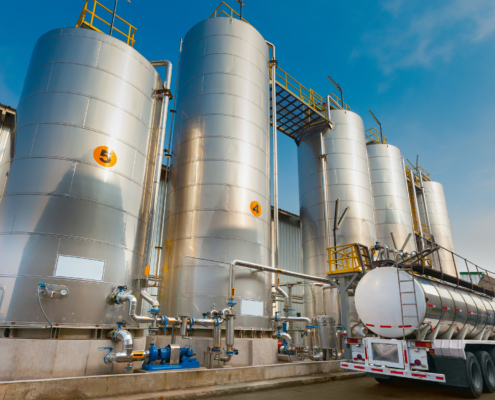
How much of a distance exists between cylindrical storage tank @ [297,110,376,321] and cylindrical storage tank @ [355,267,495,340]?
24.5 ft

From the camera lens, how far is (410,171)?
95.6 feet

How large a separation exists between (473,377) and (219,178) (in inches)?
364

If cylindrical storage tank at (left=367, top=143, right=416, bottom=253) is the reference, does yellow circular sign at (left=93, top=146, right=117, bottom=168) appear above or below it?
below

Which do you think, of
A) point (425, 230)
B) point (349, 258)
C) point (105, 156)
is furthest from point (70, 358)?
point (425, 230)

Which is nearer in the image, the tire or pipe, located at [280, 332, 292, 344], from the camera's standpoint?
the tire

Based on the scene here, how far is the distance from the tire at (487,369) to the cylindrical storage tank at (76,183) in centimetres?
960

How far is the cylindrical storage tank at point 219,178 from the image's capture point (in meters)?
12.1

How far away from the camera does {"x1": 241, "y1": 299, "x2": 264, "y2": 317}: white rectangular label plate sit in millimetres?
11914

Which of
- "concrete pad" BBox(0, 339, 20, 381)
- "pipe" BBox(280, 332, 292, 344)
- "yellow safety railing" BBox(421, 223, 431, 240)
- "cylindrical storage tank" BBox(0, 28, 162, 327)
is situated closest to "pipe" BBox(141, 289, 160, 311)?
"cylindrical storage tank" BBox(0, 28, 162, 327)

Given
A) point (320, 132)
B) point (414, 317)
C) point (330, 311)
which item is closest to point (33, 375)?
point (414, 317)

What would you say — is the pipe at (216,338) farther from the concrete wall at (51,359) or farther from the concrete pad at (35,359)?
the concrete pad at (35,359)

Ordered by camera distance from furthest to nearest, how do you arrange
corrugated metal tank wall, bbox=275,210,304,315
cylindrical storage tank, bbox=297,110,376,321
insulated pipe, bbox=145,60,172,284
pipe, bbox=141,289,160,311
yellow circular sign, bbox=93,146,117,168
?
1. corrugated metal tank wall, bbox=275,210,304,315
2. cylindrical storage tank, bbox=297,110,376,321
3. insulated pipe, bbox=145,60,172,284
4. yellow circular sign, bbox=93,146,117,168
5. pipe, bbox=141,289,160,311

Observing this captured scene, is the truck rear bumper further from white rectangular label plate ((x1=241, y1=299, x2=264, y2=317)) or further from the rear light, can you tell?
white rectangular label plate ((x1=241, y1=299, x2=264, y2=317))

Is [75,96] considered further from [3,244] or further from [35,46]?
[3,244]
